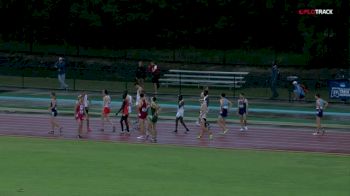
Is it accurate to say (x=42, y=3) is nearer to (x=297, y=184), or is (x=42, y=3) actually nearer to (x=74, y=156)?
(x=74, y=156)

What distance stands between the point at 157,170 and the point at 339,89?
23.3 meters

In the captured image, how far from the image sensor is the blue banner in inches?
1834

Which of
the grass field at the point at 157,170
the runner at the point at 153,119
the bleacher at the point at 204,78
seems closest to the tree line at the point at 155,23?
the bleacher at the point at 204,78

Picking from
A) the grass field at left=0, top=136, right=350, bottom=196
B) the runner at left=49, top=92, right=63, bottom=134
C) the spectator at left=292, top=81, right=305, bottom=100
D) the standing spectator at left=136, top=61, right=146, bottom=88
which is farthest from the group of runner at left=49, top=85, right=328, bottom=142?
the standing spectator at left=136, top=61, right=146, bottom=88

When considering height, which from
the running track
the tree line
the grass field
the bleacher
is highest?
the tree line

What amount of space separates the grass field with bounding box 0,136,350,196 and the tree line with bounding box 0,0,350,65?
97.8ft

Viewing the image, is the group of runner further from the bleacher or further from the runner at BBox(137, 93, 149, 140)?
the bleacher

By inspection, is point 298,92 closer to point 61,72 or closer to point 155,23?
point 61,72

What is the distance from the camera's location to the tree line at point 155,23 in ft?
198

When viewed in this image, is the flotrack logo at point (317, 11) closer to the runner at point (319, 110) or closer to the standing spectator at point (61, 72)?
the standing spectator at point (61, 72)

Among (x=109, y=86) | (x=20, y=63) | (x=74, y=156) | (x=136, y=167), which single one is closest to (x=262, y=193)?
(x=136, y=167)

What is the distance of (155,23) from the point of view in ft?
207

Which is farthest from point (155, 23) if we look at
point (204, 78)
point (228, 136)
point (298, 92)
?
point (228, 136)

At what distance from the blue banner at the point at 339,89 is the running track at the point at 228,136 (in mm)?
9421
